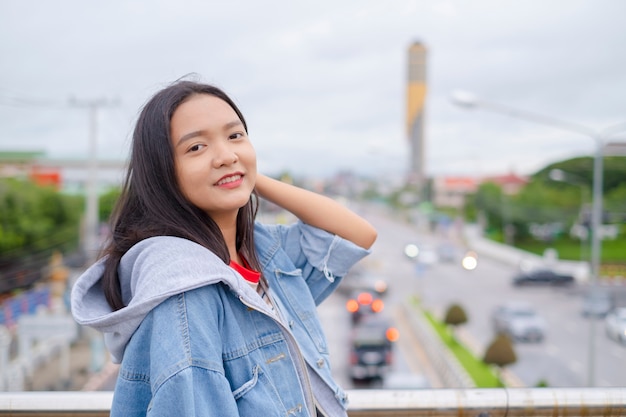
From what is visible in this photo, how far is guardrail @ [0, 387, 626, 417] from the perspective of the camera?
1.89 m

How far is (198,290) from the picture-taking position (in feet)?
3.73

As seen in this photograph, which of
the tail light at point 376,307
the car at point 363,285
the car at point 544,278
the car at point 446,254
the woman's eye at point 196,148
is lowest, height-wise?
the car at point 446,254

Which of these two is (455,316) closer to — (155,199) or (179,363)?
(155,199)

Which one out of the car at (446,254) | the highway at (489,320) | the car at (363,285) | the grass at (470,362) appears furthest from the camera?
the car at (446,254)

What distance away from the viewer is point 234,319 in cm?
120

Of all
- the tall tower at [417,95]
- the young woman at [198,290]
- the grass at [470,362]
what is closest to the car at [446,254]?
the grass at [470,362]

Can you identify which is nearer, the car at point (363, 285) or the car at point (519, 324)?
the car at point (519, 324)

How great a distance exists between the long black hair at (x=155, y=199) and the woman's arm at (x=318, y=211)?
0.36 metres

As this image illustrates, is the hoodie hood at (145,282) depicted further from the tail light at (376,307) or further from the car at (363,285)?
the car at (363,285)

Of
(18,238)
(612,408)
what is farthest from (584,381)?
(18,238)

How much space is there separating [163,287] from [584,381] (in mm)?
13531

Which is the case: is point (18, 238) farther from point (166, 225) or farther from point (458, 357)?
point (166, 225)

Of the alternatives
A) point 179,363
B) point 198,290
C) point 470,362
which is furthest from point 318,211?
point 470,362

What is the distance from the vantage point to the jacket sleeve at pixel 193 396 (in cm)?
105
